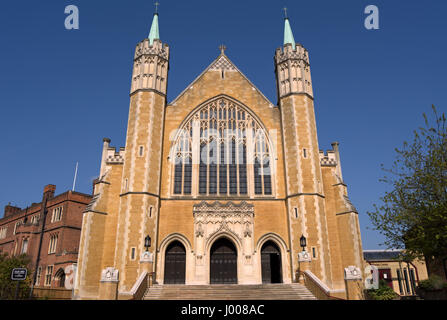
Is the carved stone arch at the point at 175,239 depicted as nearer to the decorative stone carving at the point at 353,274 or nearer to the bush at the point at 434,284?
the decorative stone carving at the point at 353,274

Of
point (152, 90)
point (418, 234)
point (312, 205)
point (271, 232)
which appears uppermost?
point (152, 90)

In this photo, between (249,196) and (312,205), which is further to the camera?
(249,196)

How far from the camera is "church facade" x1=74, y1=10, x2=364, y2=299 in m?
23.0

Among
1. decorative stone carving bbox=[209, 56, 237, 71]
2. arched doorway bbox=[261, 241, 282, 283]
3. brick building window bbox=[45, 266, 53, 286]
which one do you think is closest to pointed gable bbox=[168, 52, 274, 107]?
decorative stone carving bbox=[209, 56, 237, 71]

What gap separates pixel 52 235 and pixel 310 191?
30.5 m

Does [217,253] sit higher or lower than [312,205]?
lower

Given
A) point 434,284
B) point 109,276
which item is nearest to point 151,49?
point 109,276

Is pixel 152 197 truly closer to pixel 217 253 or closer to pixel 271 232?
pixel 217 253

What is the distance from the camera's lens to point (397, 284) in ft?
133

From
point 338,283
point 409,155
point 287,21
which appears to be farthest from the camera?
point 287,21

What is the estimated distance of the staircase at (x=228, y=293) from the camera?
61.4 feet
